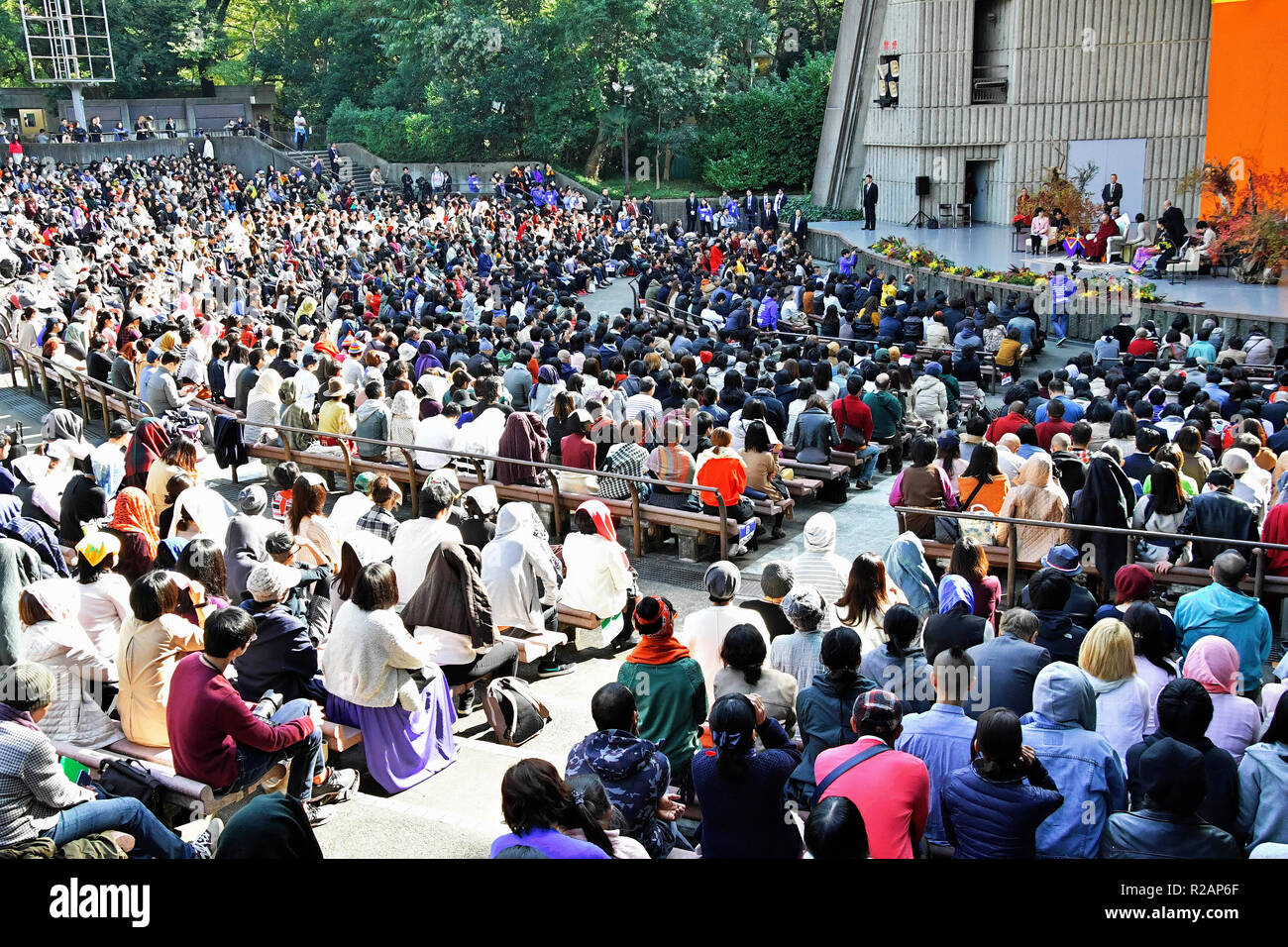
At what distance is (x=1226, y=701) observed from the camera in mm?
5145

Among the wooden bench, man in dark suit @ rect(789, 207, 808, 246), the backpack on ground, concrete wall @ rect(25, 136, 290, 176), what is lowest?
the backpack on ground

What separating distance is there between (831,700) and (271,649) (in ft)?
8.99

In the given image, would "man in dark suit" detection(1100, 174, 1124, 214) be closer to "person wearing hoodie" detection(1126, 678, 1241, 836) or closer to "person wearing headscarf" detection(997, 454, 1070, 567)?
"person wearing headscarf" detection(997, 454, 1070, 567)

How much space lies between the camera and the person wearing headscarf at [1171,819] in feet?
13.5

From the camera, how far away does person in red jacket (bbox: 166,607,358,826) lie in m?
5.06

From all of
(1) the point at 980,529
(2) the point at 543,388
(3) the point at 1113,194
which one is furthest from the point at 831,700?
(3) the point at 1113,194

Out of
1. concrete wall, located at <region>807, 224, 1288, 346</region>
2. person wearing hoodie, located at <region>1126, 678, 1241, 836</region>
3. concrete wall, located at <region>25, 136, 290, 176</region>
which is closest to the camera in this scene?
person wearing hoodie, located at <region>1126, 678, 1241, 836</region>

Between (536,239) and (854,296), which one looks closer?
(854,296)

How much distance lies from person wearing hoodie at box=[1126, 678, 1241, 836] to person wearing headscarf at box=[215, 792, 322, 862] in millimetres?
3011

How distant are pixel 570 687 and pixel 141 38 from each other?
45186 mm

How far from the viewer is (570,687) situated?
7000 mm

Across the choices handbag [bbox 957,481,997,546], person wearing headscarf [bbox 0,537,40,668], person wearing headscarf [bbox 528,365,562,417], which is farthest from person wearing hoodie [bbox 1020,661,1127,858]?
person wearing headscarf [bbox 528,365,562,417]
